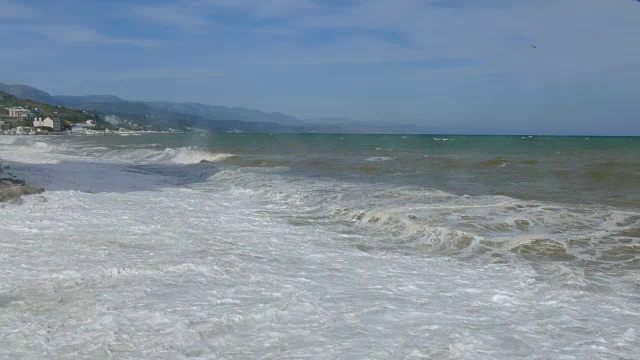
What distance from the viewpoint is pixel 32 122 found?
118 meters

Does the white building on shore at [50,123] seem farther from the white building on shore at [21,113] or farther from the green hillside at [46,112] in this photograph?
the green hillside at [46,112]

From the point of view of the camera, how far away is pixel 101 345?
454 cm

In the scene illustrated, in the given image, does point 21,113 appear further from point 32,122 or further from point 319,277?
point 319,277

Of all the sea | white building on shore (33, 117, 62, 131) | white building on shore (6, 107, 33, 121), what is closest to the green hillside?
white building on shore (6, 107, 33, 121)

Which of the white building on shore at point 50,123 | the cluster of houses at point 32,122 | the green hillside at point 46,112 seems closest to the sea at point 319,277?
the cluster of houses at point 32,122

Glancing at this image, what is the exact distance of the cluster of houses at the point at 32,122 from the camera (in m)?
106

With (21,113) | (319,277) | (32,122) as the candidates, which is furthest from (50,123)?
(319,277)

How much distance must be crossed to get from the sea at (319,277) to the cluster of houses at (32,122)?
103 metres

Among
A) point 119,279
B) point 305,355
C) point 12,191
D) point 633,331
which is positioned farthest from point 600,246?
point 12,191

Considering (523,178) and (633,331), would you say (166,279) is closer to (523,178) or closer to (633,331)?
(633,331)

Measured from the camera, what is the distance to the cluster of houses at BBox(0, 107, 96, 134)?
106500mm

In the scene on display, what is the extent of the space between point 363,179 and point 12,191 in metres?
11.0

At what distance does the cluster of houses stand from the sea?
102595 millimetres

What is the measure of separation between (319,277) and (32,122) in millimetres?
125693
